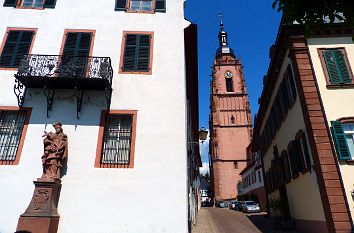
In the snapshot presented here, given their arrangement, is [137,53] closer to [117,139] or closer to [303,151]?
[117,139]

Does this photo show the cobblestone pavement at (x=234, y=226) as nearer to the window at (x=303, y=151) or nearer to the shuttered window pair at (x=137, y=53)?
the window at (x=303, y=151)

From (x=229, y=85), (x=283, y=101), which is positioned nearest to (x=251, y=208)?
(x=283, y=101)

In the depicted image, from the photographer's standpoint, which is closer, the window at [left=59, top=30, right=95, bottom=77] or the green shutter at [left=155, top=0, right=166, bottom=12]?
the window at [left=59, top=30, right=95, bottom=77]

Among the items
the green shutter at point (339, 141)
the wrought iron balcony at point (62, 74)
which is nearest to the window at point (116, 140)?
the wrought iron balcony at point (62, 74)

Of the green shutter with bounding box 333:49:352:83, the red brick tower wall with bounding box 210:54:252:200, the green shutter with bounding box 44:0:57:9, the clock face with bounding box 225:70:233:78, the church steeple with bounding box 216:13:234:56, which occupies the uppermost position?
the church steeple with bounding box 216:13:234:56

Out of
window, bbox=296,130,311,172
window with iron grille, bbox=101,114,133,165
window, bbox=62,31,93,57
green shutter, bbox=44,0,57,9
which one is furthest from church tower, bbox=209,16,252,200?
green shutter, bbox=44,0,57,9

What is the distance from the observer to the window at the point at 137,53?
40.4 ft

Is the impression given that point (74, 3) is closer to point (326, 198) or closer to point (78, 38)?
point (78, 38)

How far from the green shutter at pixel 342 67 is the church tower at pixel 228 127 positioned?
51.1 meters

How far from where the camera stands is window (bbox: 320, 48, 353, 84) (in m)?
12.5

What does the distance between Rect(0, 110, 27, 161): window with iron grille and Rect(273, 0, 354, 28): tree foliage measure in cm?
1013

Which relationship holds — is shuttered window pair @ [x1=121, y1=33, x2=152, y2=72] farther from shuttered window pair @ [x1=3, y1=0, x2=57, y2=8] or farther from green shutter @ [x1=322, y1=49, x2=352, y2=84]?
green shutter @ [x1=322, y1=49, x2=352, y2=84]

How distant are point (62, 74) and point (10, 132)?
3080mm

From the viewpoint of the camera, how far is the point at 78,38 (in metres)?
12.9
